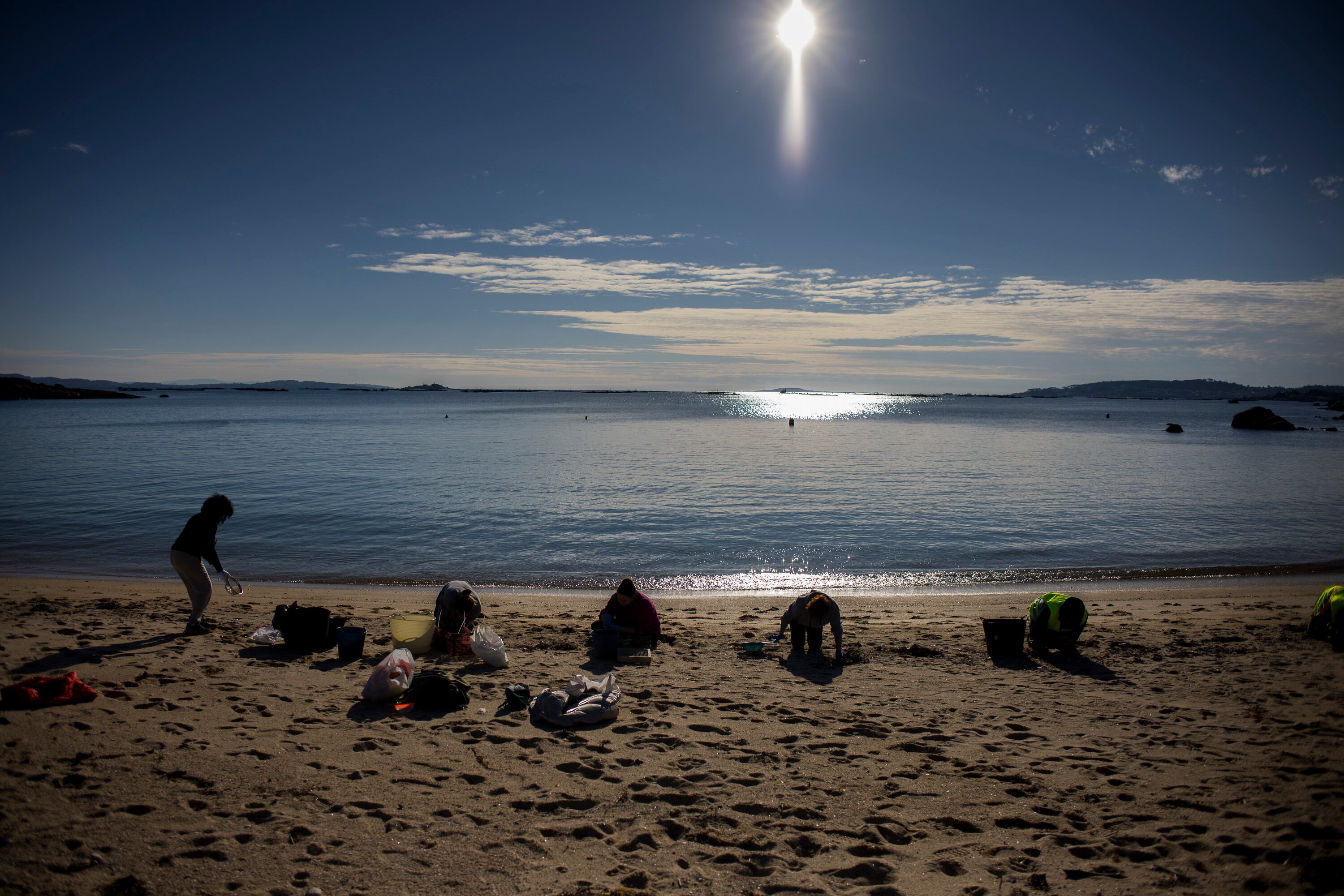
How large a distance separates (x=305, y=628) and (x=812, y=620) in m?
7.64

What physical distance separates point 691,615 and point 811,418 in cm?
10891

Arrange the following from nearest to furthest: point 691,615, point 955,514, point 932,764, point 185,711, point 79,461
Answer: point 932,764 → point 185,711 → point 691,615 → point 955,514 → point 79,461

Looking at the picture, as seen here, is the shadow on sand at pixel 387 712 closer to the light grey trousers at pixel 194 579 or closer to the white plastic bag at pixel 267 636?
the white plastic bag at pixel 267 636

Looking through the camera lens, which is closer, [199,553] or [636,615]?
[199,553]

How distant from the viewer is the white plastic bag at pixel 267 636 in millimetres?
9594

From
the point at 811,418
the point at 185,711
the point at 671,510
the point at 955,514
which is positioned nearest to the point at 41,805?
the point at 185,711

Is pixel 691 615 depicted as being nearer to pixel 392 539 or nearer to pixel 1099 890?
pixel 1099 890

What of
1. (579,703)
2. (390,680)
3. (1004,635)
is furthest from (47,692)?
(1004,635)

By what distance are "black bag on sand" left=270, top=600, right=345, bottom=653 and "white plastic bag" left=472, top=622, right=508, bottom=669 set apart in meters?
2.32

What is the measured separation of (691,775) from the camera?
6.21m

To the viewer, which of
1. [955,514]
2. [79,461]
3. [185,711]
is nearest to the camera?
[185,711]

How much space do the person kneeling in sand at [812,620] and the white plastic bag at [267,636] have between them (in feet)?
25.3

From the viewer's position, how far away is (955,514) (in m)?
24.2

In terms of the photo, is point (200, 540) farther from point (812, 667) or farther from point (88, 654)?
point (812, 667)
